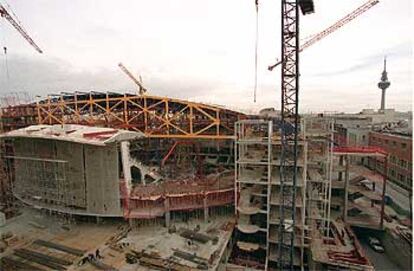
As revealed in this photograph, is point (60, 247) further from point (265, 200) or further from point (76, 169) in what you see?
point (265, 200)

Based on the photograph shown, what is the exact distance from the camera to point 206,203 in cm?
2553

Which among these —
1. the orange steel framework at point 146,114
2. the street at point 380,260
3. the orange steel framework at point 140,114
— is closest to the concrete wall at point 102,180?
the orange steel framework at point 140,114

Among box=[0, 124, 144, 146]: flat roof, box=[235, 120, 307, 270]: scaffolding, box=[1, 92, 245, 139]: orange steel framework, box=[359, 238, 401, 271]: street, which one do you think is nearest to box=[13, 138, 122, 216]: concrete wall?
box=[0, 124, 144, 146]: flat roof

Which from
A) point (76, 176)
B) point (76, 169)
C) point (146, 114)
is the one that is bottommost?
point (76, 176)

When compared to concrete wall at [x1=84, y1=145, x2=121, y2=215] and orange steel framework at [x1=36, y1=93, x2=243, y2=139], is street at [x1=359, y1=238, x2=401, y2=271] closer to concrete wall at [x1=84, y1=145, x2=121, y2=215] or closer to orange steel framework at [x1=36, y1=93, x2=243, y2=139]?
orange steel framework at [x1=36, y1=93, x2=243, y2=139]

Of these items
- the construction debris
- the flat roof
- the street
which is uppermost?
the flat roof

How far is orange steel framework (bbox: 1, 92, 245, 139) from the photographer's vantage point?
A: 108 feet

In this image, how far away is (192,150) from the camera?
3784cm

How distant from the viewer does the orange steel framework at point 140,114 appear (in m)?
33.1

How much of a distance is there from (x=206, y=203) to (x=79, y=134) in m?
12.3

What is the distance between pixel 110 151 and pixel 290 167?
14821mm

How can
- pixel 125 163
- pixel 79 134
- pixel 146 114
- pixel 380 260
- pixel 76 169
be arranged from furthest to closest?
pixel 146 114 < pixel 125 163 < pixel 76 169 < pixel 79 134 < pixel 380 260

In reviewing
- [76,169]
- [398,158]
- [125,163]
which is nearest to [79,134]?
[76,169]

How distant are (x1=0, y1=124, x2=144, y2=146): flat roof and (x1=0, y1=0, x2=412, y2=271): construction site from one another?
12cm
